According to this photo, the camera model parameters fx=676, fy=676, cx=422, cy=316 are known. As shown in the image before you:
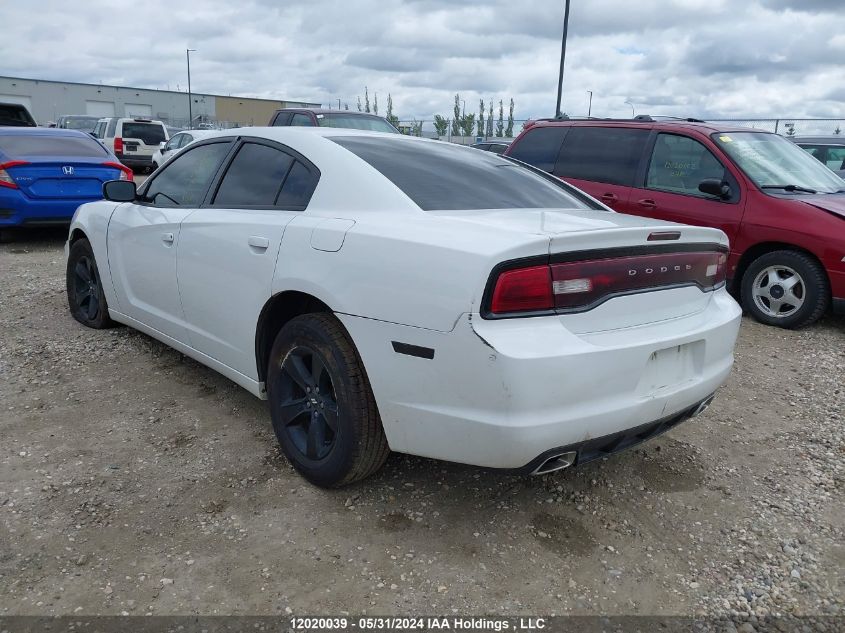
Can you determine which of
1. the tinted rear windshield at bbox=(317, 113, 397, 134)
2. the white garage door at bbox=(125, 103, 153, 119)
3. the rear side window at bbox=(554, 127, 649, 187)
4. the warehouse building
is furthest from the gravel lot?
the white garage door at bbox=(125, 103, 153, 119)

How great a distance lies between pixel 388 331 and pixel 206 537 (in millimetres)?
1080

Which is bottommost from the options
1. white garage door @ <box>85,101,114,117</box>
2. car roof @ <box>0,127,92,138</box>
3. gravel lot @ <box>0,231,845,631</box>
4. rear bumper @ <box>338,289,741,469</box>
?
gravel lot @ <box>0,231,845,631</box>

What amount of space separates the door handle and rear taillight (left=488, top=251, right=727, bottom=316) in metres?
1.26

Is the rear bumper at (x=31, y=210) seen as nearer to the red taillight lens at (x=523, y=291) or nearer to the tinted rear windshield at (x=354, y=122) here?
the tinted rear windshield at (x=354, y=122)

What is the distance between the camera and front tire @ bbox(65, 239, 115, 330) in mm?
4914

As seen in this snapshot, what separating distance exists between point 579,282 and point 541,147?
5.64m

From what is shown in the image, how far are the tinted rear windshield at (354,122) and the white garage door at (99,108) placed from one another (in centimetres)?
5846

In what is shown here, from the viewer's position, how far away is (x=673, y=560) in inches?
101

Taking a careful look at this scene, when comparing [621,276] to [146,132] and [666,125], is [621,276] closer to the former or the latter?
[666,125]

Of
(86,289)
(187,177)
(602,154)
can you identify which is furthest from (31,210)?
(602,154)

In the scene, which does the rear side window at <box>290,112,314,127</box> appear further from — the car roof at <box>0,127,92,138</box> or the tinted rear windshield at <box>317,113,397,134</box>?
the car roof at <box>0,127,92,138</box>

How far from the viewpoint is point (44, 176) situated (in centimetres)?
817

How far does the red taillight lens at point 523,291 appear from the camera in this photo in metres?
2.25

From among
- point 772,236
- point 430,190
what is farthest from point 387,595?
point 772,236
